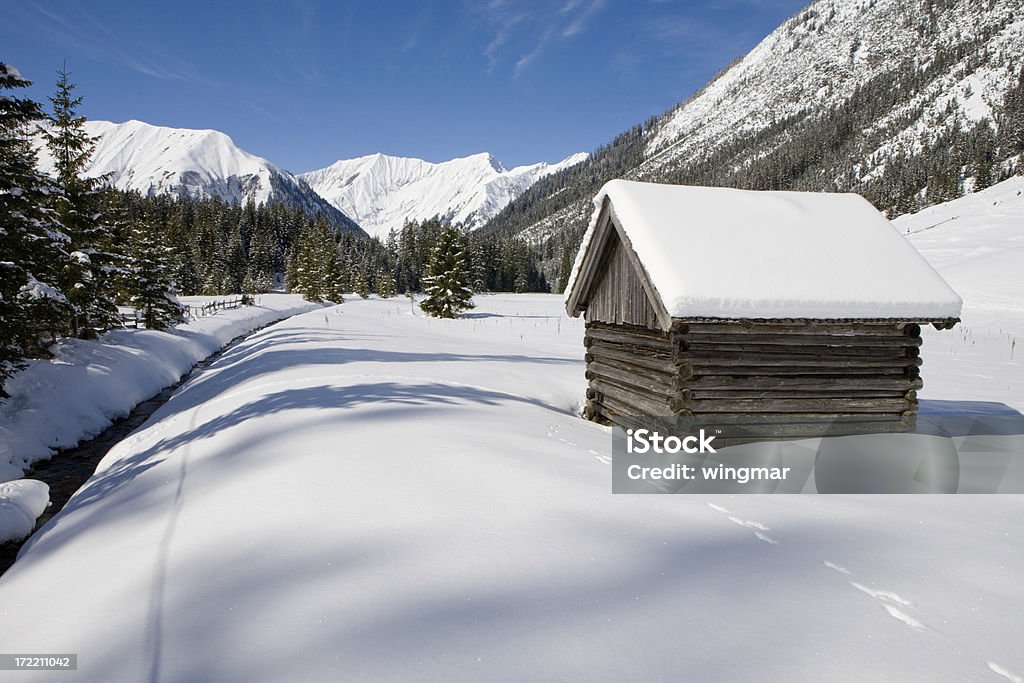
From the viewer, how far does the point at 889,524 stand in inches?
195

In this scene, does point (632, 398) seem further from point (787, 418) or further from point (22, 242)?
point (22, 242)

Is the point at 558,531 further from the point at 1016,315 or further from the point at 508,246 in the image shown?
the point at 508,246

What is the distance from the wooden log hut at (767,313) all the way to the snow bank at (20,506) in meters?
Answer: 10.2

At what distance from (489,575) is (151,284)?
1385 inches

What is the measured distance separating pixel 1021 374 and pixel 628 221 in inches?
693

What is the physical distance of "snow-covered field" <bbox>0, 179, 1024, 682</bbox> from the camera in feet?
9.93

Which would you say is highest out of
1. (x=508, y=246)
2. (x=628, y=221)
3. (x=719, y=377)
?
(x=508, y=246)

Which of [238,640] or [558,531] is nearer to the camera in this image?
[238,640]

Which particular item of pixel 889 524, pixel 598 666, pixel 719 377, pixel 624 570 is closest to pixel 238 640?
pixel 598 666

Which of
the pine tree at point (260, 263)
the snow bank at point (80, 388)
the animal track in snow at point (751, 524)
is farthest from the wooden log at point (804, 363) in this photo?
the pine tree at point (260, 263)

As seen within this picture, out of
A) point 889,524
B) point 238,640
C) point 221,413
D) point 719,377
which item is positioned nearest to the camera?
point 238,640

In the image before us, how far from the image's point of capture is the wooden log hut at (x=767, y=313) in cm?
Result: 775

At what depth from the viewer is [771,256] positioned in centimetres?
835

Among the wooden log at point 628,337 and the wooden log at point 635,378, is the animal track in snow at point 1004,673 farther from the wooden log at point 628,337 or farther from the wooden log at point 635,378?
the wooden log at point 628,337
